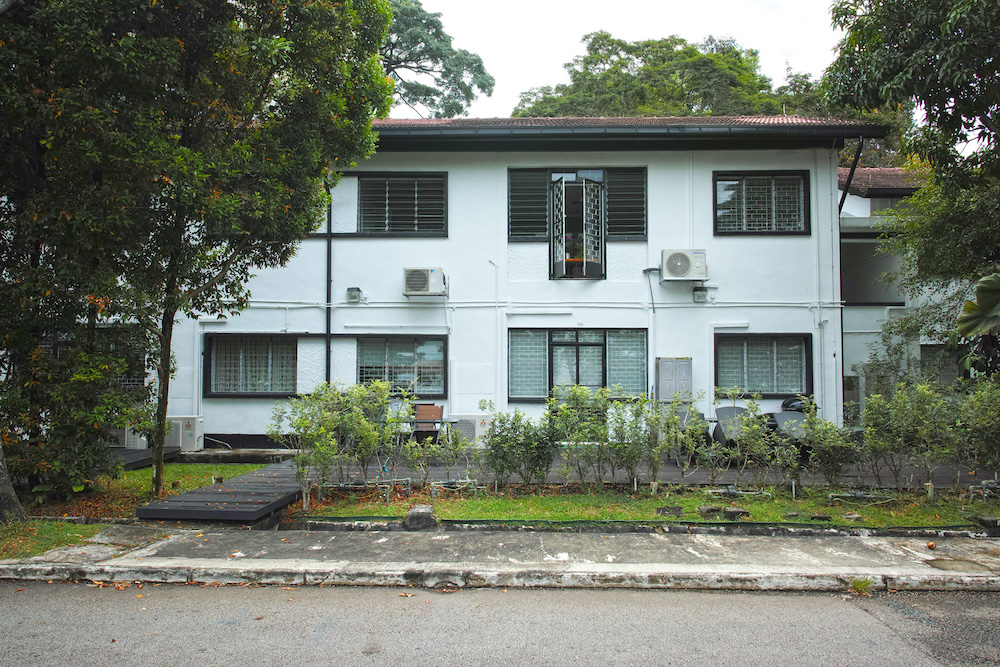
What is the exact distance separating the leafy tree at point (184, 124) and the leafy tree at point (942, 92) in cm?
648

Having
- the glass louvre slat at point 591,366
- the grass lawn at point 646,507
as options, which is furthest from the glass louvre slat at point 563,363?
the grass lawn at point 646,507

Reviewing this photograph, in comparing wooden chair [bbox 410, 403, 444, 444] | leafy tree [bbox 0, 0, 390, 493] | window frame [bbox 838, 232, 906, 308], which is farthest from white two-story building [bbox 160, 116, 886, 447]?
leafy tree [bbox 0, 0, 390, 493]

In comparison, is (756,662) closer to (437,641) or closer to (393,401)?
(437,641)

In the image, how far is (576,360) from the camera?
12.4m

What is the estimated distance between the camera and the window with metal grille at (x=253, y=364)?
12.6m

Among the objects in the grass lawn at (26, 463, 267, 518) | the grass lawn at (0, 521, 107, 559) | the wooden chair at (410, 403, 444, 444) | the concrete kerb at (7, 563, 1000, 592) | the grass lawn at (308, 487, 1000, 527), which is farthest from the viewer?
the wooden chair at (410, 403, 444, 444)

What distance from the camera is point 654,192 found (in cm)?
1246

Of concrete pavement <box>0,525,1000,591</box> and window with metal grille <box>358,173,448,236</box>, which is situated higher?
window with metal grille <box>358,173,448,236</box>

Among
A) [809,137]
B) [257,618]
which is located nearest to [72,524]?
[257,618]

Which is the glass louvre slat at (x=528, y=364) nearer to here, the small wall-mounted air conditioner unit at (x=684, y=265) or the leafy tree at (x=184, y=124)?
the small wall-mounted air conditioner unit at (x=684, y=265)

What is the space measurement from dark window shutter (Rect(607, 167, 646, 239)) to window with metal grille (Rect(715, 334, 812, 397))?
2.76 metres

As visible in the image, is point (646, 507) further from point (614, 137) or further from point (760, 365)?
point (614, 137)

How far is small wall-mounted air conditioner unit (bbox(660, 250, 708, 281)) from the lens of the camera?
11898mm

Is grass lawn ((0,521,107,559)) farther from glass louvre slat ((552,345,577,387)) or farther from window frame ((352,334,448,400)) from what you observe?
glass louvre slat ((552,345,577,387))
